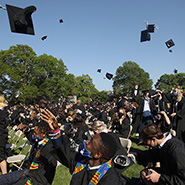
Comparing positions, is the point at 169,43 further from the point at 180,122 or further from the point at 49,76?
the point at 49,76

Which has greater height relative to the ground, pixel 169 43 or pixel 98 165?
pixel 169 43

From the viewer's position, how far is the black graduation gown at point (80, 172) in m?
1.73

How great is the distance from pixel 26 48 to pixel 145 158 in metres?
34.4

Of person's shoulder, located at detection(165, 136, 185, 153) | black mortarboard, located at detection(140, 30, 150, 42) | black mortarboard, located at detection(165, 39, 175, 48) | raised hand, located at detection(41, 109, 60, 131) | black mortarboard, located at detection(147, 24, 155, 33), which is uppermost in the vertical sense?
black mortarboard, located at detection(147, 24, 155, 33)

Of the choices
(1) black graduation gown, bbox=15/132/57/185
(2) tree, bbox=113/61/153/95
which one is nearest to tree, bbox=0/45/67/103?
(2) tree, bbox=113/61/153/95

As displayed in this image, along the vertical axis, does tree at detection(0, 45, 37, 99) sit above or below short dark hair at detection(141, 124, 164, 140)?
above

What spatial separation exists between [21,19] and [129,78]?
156 feet

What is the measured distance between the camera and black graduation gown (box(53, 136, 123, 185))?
1.73 meters

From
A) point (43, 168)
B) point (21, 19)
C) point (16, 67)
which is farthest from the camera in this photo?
point (16, 67)

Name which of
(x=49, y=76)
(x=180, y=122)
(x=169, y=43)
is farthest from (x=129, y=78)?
(x=180, y=122)

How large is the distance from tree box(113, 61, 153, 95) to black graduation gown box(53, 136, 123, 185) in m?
47.8

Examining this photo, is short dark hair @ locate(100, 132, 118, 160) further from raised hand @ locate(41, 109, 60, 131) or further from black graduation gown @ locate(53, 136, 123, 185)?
raised hand @ locate(41, 109, 60, 131)

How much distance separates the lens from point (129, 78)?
165ft

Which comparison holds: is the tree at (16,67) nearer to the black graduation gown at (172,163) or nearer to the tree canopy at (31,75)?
the tree canopy at (31,75)
